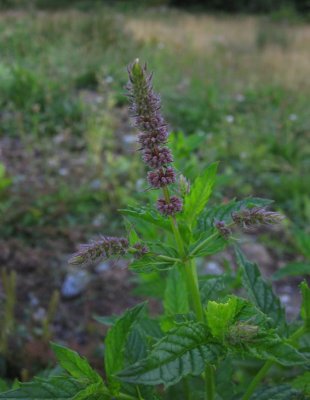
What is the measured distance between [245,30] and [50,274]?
33.6 feet

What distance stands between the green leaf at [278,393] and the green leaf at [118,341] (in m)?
0.27

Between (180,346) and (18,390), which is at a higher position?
(180,346)

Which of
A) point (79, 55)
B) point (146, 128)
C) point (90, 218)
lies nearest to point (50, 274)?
point (90, 218)

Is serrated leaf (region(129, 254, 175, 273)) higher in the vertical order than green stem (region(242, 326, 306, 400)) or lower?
higher

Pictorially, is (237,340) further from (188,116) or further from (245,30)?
(245,30)

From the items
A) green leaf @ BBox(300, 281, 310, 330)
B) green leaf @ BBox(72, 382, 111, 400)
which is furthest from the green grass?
green leaf @ BBox(72, 382, 111, 400)

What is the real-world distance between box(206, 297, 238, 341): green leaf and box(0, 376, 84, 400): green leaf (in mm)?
266

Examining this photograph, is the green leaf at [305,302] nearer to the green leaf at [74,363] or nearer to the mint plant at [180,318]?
the mint plant at [180,318]

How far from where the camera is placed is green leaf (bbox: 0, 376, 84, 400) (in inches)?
34.5

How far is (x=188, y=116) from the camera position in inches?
200

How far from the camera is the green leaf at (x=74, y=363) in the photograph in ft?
3.23

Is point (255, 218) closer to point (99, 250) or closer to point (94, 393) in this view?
point (99, 250)

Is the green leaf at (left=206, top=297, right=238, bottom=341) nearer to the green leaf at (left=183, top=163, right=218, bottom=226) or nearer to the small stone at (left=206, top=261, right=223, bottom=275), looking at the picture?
the green leaf at (left=183, top=163, right=218, bottom=226)

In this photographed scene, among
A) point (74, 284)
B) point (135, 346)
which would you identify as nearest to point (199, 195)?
point (135, 346)
